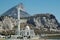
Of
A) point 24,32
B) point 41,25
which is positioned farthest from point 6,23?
point 24,32

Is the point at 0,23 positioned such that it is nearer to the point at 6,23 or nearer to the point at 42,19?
the point at 6,23

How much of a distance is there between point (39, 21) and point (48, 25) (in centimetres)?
608

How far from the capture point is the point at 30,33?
52.0 m

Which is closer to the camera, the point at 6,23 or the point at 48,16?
the point at 6,23

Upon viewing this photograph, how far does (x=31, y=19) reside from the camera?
14000 cm

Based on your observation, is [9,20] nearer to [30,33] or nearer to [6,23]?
[6,23]

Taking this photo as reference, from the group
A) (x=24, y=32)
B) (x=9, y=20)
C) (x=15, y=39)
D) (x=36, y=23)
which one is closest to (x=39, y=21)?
(x=36, y=23)

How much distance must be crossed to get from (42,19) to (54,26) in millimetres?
8154

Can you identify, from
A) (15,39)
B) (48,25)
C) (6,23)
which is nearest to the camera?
(15,39)

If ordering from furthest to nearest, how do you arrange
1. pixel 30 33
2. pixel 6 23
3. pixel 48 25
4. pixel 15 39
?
1. pixel 48 25
2. pixel 6 23
3. pixel 30 33
4. pixel 15 39

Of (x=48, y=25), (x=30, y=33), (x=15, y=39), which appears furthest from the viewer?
(x=48, y=25)

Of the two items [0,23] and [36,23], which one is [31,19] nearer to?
[36,23]

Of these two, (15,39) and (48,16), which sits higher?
(48,16)

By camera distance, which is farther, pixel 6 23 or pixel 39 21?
pixel 39 21
